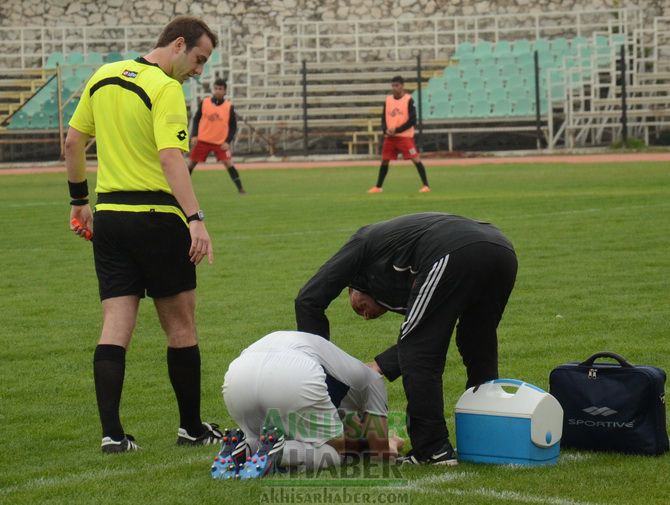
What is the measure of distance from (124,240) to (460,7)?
37950 mm

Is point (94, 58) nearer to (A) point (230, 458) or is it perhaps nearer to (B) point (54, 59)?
(B) point (54, 59)

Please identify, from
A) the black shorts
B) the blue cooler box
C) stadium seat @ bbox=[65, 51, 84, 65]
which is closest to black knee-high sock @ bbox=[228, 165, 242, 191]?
the black shorts

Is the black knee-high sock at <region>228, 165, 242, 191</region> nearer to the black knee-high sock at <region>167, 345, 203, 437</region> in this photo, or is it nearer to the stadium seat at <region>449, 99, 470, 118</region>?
the stadium seat at <region>449, 99, 470, 118</region>

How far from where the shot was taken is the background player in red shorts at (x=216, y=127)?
23.9m

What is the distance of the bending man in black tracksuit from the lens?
211 inches

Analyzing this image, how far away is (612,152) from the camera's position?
3425 cm

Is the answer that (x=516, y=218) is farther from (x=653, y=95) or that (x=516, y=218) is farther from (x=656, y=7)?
(x=656, y=7)

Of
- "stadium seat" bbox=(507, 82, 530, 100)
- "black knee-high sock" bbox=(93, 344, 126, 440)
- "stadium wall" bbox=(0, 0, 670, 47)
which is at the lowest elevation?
"black knee-high sock" bbox=(93, 344, 126, 440)

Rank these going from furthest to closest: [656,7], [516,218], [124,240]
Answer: [656,7], [516,218], [124,240]

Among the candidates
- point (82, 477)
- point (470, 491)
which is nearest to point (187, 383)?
point (82, 477)

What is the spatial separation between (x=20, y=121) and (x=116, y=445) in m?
34.5

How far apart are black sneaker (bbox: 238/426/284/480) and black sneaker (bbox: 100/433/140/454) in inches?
32.4

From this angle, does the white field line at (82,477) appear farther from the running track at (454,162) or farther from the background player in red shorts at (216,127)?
the running track at (454,162)

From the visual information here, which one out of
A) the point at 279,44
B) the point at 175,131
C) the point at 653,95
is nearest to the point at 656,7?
the point at 653,95
